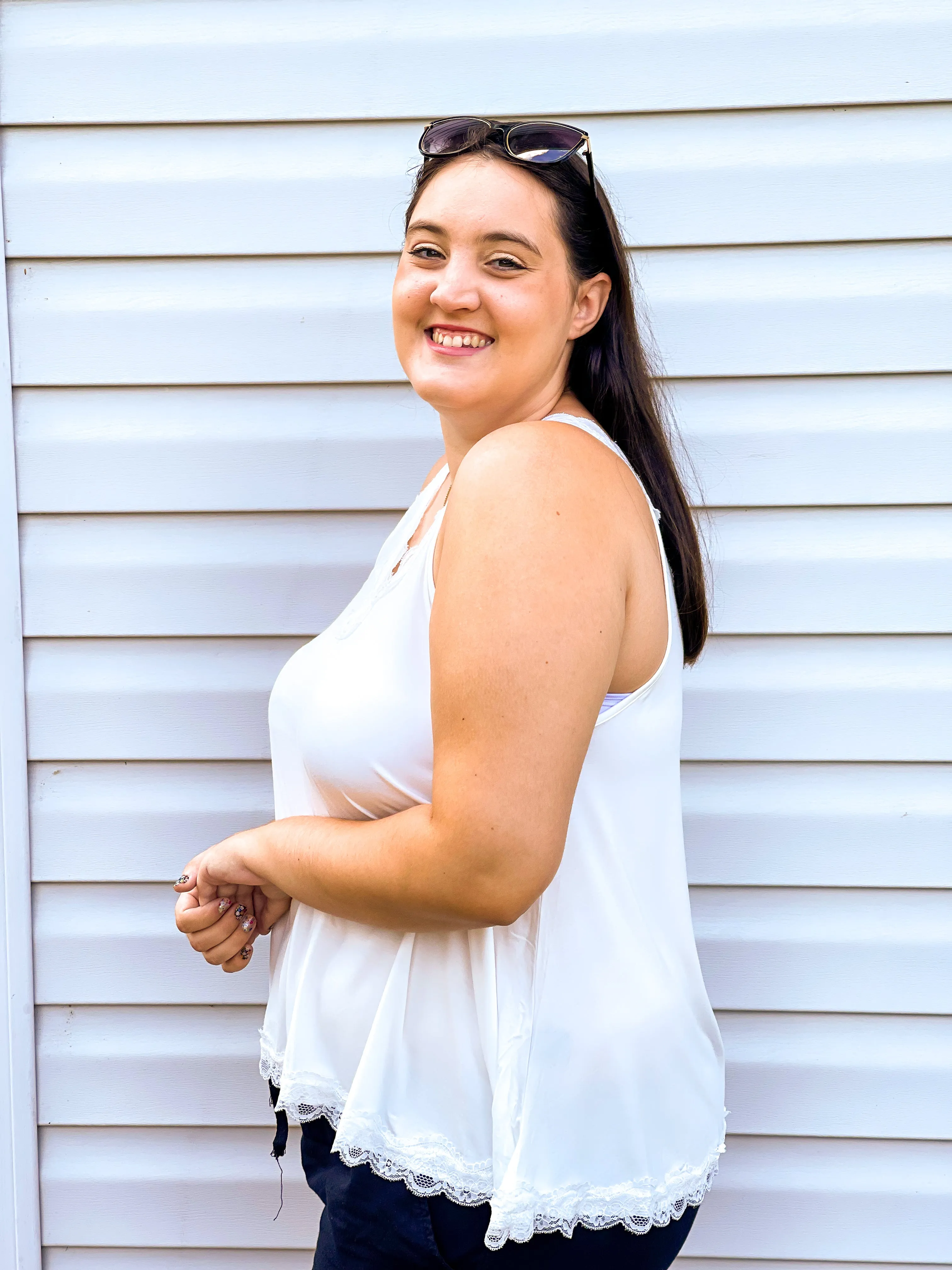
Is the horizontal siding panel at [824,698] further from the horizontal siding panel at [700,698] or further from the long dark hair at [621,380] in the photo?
the long dark hair at [621,380]

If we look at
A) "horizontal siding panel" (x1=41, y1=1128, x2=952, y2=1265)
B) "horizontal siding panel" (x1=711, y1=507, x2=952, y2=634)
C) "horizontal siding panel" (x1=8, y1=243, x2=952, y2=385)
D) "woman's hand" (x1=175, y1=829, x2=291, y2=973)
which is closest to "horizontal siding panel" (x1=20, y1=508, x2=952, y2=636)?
"horizontal siding panel" (x1=711, y1=507, x2=952, y2=634)

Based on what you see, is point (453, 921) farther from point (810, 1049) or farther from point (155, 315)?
point (155, 315)

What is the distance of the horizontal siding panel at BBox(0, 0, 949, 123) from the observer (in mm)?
1789

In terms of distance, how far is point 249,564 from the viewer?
1964 mm

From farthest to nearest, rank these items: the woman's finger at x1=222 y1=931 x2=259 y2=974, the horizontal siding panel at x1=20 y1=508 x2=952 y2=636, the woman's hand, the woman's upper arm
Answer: the horizontal siding panel at x1=20 y1=508 x2=952 y2=636, the woman's finger at x1=222 y1=931 x2=259 y2=974, the woman's hand, the woman's upper arm

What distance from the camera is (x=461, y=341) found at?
129 cm

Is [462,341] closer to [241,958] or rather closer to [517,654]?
[517,654]

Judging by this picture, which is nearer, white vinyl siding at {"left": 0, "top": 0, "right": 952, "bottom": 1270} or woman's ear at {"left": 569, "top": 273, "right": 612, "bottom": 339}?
woman's ear at {"left": 569, "top": 273, "right": 612, "bottom": 339}

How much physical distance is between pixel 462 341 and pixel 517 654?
1.59 ft

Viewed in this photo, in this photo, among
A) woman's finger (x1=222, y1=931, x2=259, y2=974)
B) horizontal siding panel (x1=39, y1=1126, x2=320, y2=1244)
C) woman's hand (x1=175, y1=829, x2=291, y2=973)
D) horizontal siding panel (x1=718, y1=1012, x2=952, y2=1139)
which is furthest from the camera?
horizontal siding panel (x1=39, y1=1126, x2=320, y2=1244)

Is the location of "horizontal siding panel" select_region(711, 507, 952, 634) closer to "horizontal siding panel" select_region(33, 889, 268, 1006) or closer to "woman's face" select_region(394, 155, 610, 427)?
"woman's face" select_region(394, 155, 610, 427)

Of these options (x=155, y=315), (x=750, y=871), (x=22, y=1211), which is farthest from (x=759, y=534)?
(x=22, y=1211)

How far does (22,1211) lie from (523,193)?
2.26m

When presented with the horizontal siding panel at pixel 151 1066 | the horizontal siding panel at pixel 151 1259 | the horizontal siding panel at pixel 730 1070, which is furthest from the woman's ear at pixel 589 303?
the horizontal siding panel at pixel 151 1259
